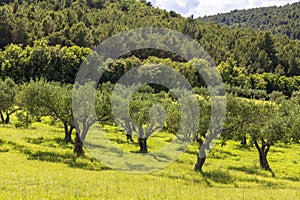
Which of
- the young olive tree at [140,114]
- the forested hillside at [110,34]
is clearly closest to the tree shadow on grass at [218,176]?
the young olive tree at [140,114]

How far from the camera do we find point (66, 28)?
138 m

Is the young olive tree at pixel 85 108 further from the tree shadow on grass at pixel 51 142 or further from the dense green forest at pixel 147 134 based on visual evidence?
the tree shadow on grass at pixel 51 142

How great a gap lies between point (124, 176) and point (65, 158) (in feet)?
31.8

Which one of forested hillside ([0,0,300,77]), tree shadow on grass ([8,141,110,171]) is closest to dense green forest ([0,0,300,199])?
tree shadow on grass ([8,141,110,171])

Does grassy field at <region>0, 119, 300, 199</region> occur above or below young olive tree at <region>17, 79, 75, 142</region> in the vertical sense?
below

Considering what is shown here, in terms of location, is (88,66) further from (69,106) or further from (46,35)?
(69,106)

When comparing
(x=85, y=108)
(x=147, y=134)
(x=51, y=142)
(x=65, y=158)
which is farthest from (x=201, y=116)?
(x=51, y=142)

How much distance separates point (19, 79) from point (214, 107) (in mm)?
79571

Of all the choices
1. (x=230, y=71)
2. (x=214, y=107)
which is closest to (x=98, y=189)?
(x=214, y=107)

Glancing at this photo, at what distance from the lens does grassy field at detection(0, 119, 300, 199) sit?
20486 mm

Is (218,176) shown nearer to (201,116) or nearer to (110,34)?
(201,116)

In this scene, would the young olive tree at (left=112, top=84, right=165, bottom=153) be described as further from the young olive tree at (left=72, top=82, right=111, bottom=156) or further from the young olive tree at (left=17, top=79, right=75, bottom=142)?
the young olive tree at (left=17, top=79, right=75, bottom=142)

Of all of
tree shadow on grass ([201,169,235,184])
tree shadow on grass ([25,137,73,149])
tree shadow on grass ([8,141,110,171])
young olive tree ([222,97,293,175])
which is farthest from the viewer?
tree shadow on grass ([25,137,73,149])

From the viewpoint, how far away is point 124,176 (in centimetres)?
2834
